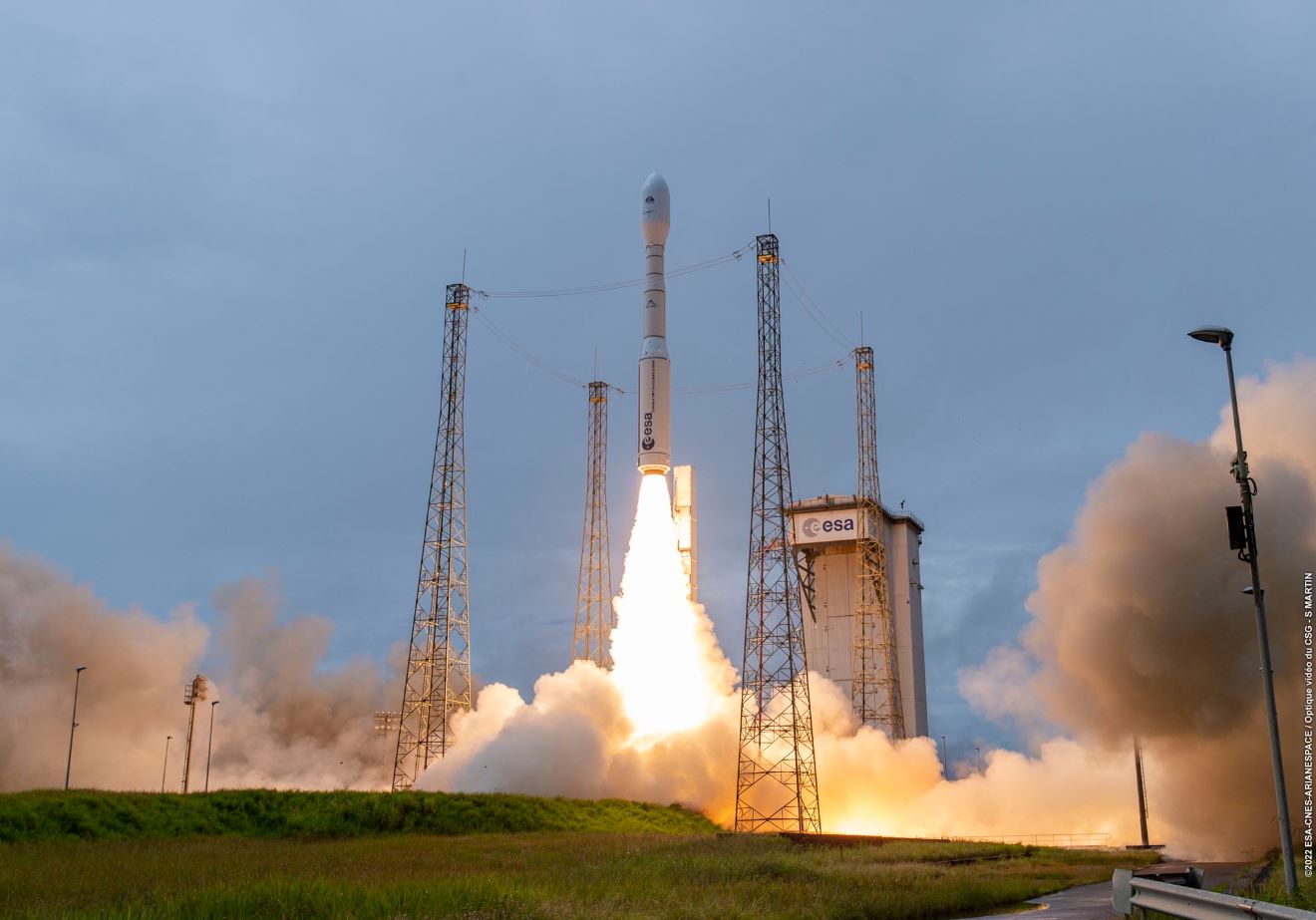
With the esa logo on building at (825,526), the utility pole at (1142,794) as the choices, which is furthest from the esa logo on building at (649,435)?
the esa logo on building at (825,526)

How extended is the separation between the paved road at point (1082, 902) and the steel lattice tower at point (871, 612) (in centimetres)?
3762

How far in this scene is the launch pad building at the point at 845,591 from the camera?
247 ft

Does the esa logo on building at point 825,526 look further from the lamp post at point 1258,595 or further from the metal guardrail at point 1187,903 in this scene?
the metal guardrail at point 1187,903

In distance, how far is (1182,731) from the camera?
123 ft

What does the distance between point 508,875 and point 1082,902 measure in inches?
492

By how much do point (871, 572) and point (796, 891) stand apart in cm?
5078

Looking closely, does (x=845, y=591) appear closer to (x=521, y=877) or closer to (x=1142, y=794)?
(x=1142, y=794)

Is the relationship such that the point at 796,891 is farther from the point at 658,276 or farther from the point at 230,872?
the point at 658,276

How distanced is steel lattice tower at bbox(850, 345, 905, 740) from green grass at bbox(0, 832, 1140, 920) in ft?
93.5

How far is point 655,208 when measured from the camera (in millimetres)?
54406

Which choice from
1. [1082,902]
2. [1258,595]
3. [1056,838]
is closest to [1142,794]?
[1056,838]

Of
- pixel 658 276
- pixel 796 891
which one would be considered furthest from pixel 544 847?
pixel 658 276

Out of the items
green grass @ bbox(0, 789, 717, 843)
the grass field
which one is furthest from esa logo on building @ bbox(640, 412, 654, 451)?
the grass field

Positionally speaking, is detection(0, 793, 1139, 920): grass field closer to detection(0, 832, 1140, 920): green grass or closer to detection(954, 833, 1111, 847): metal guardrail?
detection(0, 832, 1140, 920): green grass
